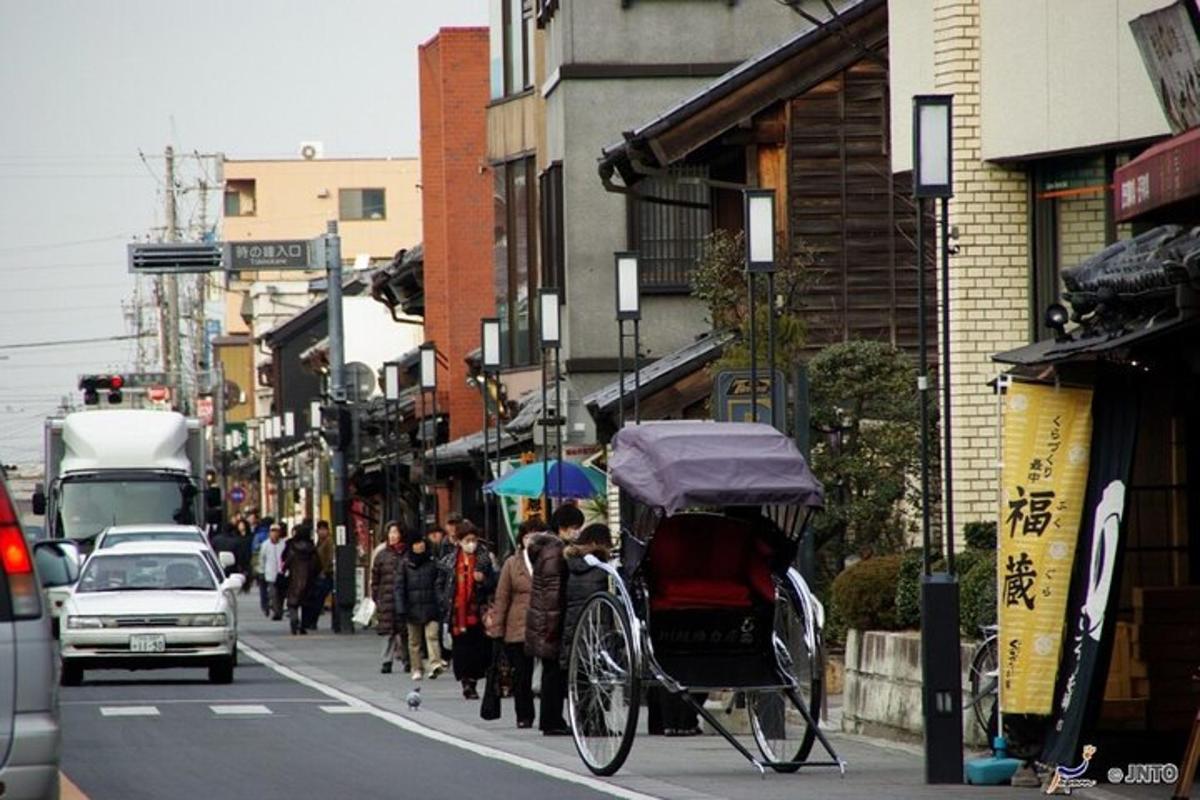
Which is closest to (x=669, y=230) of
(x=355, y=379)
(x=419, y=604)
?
(x=419, y=604)

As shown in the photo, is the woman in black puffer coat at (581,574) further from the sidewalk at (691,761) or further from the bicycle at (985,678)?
the bicycle at (985,678)

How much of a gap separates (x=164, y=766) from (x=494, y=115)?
26534 mm

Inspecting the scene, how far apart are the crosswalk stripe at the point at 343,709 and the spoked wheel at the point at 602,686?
26.0ft

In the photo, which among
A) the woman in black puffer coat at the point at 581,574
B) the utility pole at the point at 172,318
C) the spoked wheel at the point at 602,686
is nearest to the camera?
the spoked wheel at the point at 602,686

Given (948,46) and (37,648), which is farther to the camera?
(948,46)

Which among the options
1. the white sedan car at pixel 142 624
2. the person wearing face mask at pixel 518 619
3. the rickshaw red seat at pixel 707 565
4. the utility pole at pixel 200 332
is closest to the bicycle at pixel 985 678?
the rickshaw red seat at pixel 707 565

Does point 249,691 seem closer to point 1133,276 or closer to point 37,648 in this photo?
point 1133,276

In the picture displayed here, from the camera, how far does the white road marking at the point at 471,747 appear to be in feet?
55.4

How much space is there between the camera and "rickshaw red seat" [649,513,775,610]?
18.9 meters

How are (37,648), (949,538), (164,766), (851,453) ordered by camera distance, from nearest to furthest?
1. (37,648)
2. (949,538)
3. (164,766)
4. (851,453)

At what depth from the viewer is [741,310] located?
30938 millimetres

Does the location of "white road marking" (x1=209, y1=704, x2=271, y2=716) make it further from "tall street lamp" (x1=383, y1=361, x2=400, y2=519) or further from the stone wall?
"tall street lamp" (x1=383, y1=361, x2=400, y2=519)

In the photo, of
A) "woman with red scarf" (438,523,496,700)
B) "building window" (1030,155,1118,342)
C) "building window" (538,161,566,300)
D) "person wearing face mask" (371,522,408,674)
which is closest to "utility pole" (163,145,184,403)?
"building window" (538,161,566,300)

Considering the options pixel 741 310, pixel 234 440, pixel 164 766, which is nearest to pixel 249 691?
pixel 741 310
